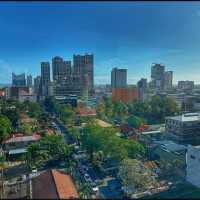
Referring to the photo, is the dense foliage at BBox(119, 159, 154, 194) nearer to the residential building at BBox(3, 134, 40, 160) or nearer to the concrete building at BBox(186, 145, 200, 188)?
the concrete building at BBox(186, 145, 200, 188)

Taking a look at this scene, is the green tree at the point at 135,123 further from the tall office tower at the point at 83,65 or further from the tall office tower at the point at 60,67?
the tall office tower at the point at 60,67

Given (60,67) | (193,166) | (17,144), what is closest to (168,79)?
(60,67)

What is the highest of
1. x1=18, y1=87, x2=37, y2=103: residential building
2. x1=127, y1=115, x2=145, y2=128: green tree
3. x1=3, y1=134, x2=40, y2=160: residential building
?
x1=18, y1=87, x2=37, y2=103: residential building

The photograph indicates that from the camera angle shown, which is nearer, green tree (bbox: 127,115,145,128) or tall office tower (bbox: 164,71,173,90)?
green tree (bbox: 127,115,145,128)

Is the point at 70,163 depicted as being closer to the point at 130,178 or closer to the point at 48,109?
the point at 130,178

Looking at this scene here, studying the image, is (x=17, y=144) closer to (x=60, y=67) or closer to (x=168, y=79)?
(x=60, y=67)

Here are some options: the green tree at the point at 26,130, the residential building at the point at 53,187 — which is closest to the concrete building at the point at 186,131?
the residential building at the point at 53,187

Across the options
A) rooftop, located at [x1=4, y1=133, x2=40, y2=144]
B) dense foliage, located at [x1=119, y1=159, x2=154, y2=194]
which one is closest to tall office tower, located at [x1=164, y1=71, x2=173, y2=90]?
rooftop, located at [x1=4, y1=133, x2=40, y2=144]
